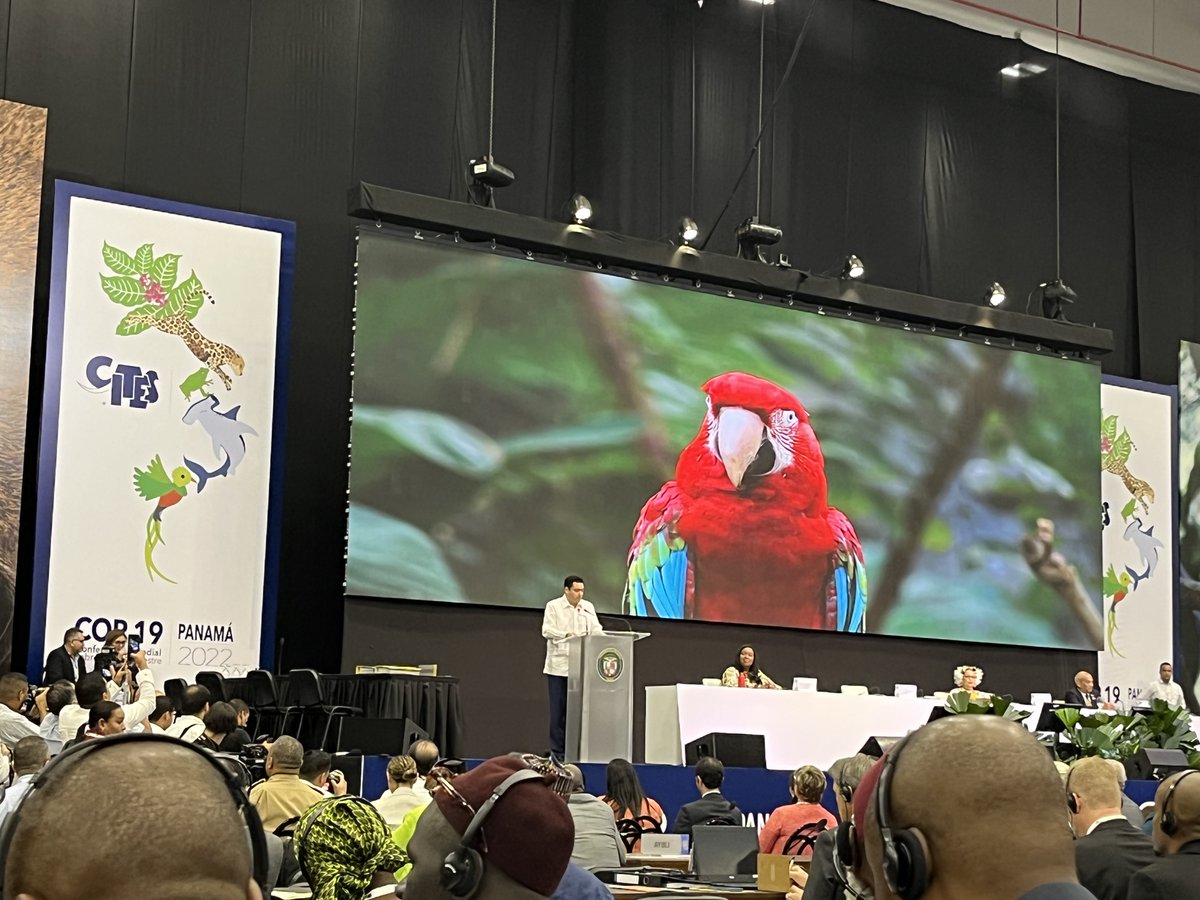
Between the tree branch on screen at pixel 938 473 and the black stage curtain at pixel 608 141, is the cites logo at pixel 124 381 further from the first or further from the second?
the tree branch on screen at pixel 938 473

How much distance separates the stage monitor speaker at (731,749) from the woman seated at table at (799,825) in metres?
3.69

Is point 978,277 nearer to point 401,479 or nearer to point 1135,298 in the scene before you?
point 1135,298

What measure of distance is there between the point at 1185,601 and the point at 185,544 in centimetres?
999

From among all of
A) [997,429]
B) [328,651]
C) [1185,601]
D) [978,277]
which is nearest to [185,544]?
[328,651]

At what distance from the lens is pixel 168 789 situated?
3.58 ft

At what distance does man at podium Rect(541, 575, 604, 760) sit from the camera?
35.6 feet

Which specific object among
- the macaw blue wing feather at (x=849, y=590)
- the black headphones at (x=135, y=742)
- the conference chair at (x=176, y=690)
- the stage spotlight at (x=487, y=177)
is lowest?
the conference chair at (x=176, y=690)

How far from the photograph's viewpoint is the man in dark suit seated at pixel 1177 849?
3588 mm

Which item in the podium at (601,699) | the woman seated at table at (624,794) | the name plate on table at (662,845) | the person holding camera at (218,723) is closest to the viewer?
the name plate on table at (662,845)

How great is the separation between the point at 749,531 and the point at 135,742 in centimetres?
1173

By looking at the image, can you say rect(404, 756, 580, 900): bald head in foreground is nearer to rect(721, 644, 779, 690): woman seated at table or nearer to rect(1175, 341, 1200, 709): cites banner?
rect(721, 644, 779, 690): woman seated at table

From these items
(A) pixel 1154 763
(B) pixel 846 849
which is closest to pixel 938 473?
(A) pixel 1154 763

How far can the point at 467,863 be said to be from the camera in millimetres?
1802

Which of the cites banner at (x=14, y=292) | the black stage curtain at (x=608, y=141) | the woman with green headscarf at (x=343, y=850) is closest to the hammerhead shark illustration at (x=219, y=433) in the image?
the black stage curtain at (x=608, y=141)
